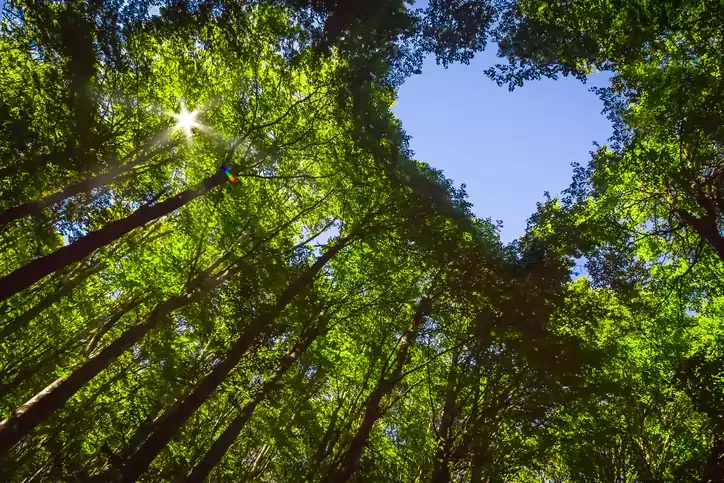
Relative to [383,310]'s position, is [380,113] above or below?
above

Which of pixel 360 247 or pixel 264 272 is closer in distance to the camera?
pixel 264 272

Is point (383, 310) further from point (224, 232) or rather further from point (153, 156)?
point (153, 156)

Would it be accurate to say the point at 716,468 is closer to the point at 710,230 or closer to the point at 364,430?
the point at 710,230

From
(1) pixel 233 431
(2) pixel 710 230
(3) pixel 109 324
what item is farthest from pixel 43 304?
(2) pixel 710 230

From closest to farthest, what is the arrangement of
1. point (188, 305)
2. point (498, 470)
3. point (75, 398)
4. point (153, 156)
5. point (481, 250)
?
point (498, 470) → point (481, 250) → point (188, 305) → point (153, 156) → point (75, 398)

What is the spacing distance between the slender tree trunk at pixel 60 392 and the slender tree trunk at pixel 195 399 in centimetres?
199

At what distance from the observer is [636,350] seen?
45.6 ft

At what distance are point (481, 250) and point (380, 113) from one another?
5.29 metres

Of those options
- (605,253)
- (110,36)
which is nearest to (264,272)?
(110,36)

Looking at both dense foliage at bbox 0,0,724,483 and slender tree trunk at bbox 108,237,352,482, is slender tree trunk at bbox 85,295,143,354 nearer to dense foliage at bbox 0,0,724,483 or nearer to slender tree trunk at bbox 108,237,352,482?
dense foliage at bbox 0,0,724,483

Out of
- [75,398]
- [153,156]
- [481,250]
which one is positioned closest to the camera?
[481,250]

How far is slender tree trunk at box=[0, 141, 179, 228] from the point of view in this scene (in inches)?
309

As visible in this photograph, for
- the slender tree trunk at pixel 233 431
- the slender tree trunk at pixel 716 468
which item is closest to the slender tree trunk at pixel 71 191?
the slender tree trunk at pixel 233 431

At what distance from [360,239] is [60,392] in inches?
344
